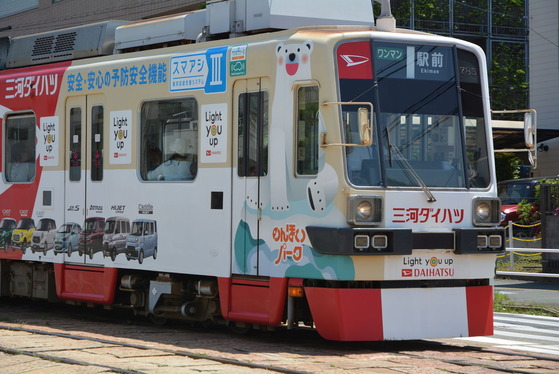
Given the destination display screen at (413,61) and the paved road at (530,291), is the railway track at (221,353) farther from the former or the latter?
the paved road at (530,291)

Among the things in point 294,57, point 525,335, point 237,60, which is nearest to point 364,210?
point 294,57

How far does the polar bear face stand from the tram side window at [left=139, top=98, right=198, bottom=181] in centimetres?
135

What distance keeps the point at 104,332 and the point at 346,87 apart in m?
4.09

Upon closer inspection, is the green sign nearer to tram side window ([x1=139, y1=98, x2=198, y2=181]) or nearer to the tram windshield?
tram side window ([x1=139, y1=98, x2=198, y2=181])

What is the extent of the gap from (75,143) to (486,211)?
208 inches

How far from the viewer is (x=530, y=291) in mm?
18578

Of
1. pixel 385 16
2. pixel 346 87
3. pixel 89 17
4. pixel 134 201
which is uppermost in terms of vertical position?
pixel 89 17

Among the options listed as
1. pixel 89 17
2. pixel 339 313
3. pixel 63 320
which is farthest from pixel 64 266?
pixel 89 17

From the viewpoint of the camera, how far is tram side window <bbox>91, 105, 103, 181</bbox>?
12930 millimetres

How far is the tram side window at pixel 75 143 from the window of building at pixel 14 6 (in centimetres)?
2626

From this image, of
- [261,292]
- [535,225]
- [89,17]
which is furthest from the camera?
[89,17]

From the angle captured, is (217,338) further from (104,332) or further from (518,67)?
(518,67)

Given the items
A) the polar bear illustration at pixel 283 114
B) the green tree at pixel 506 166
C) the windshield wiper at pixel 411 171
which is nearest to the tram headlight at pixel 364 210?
the windshield wiper at pixel 411 171

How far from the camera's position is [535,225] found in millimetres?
23984
